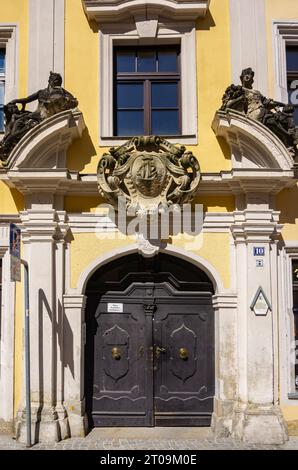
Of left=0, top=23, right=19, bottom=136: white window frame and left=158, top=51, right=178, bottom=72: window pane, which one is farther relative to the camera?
left=158, top=51, right=178, bottom=72: window pane

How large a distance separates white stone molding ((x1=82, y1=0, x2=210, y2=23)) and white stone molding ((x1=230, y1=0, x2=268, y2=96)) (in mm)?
468

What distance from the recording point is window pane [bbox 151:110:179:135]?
28.1 ft

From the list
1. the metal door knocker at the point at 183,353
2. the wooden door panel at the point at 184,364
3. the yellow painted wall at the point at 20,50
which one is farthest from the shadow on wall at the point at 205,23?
the metal door knocker at the point at 183,353

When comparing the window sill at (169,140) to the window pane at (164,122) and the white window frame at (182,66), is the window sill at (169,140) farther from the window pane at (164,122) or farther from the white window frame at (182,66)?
the window pane at (164,122)

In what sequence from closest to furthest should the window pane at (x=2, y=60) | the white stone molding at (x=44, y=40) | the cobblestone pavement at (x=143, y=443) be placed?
the cobblestone pavement at (x=143, y=443), the white stone molding at (x=44, y=40), the window pane at (x=2, y=60)

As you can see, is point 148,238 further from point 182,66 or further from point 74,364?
point 182,66

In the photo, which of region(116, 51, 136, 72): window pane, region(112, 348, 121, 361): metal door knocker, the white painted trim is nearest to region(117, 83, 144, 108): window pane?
region(116, 51, 136, 72): window pane

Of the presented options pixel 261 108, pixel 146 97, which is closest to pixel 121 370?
pixel 146 97

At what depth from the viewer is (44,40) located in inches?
333

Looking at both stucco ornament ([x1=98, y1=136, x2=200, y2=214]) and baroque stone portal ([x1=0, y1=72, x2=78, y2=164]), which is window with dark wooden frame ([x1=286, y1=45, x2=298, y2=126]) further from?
baroque stone portal ([x1=0, y1=72, x2=78, y2=164])

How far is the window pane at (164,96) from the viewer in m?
8.63

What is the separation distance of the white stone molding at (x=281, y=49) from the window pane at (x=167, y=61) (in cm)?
140

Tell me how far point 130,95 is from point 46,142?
1.49m

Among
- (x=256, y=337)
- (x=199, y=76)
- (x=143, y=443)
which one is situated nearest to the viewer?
(x=143, y=443)
